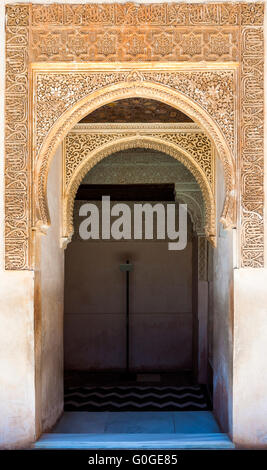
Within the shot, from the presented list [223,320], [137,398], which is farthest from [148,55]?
[137,398]

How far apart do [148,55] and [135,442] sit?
2628 millimetres

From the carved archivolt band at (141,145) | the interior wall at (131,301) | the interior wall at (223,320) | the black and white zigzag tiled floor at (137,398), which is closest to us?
the interior wall at (223,320)

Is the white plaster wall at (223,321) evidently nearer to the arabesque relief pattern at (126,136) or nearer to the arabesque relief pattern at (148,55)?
the arabesque relief pattern at (126,136)

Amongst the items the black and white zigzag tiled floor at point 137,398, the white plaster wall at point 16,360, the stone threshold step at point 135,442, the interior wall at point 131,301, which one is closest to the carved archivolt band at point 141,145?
the white plaster wall at point 16,360

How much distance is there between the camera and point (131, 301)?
27.0 feet

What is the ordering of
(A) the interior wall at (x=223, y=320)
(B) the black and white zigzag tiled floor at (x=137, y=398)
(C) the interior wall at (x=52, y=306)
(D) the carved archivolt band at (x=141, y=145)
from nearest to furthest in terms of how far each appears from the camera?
(A) the interior wall at (x=223, y=320) → (C) the interior wall at (x=52, y=306) → (D) the carved archivolt band at (x=141, y=145) → (B) the black and white zigzag tiled floor at (x=137, y=398)

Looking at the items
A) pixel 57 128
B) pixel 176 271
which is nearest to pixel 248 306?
pixel 57 128

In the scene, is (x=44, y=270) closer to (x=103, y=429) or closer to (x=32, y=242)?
(x=32, y=242)

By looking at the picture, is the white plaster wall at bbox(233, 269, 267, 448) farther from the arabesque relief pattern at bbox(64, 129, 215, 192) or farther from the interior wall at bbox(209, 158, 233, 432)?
the arabesque relief pattern at bbox(64, 129, 215, 192)

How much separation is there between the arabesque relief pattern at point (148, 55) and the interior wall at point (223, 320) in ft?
1.47

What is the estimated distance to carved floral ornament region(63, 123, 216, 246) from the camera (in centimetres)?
474

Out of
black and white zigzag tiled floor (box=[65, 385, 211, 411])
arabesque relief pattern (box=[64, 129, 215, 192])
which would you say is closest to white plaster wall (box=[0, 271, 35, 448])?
arabesque relief pattern (box=[64, 129, 215, 192])

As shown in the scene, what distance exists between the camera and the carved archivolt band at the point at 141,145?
186 inches

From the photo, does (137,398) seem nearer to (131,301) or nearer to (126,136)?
(131,301)
